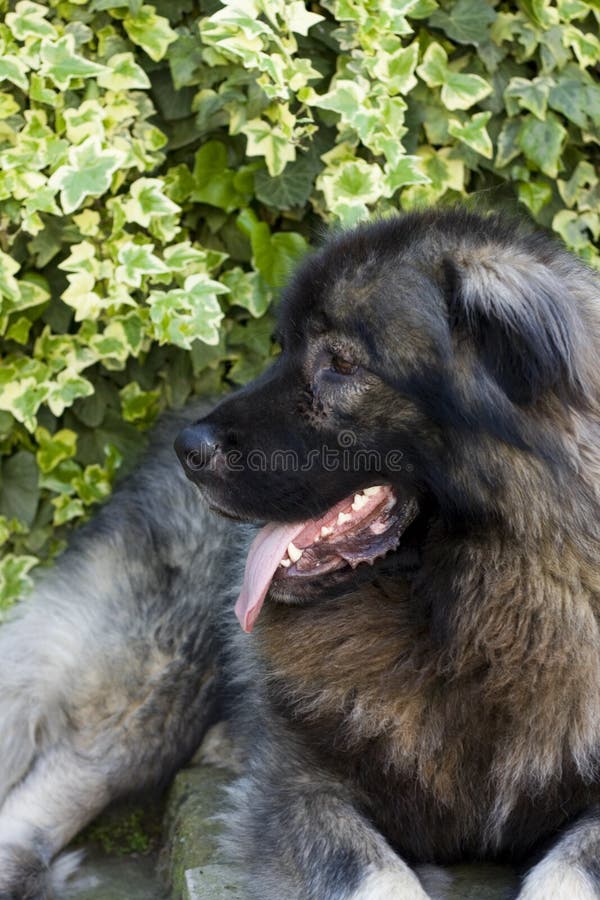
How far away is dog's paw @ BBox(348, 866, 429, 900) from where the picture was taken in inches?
96.9

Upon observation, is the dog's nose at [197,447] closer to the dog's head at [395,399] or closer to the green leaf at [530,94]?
the dog's head at [395,399]

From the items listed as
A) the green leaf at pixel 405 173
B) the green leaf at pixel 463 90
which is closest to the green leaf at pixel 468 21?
the green leaf at pixel 463 90

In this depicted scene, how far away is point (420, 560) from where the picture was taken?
275 centimetres

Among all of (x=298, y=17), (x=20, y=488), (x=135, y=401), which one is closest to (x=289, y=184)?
(x=298, y=17)

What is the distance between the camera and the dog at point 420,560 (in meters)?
2.61

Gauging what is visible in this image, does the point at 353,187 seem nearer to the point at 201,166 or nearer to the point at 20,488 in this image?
the point at 201,166

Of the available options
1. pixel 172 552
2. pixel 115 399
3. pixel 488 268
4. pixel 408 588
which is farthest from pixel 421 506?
pixel 115 399

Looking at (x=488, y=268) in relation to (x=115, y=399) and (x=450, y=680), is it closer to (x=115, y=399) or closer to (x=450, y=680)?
(x=450, y=680)

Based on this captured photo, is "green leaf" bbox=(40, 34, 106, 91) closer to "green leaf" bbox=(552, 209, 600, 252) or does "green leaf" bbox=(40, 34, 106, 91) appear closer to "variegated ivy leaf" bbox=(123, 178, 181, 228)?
"variegated ivy leaf" bbox=(123, 178, 181, 228)

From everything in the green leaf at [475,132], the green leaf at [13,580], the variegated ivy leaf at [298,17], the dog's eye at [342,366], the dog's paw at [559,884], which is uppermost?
the variegated ivy leaf at [298,17]

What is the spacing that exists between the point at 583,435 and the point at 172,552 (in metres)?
1.66

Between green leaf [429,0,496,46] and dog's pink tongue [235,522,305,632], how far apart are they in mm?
2004

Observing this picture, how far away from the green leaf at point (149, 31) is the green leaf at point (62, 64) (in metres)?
0.23

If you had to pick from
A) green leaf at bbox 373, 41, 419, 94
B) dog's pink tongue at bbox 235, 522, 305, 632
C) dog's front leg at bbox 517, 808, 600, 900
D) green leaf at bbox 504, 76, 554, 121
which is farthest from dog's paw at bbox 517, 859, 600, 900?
green leaf at bbox 504, 76, 554, 121
